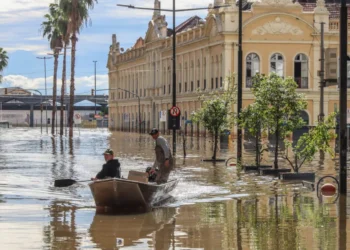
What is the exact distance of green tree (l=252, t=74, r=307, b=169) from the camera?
31.0 metres

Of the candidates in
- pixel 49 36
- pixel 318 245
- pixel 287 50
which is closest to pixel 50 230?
pixel 318 245

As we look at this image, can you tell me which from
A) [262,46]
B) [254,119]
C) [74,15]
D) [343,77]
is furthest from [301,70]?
[343,77]

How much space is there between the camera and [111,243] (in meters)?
15.1

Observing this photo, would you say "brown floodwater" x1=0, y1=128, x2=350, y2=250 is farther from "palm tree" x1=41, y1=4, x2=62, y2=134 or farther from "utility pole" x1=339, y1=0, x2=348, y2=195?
"palm tree" x1=41, y1=4, x2=62, y2=134

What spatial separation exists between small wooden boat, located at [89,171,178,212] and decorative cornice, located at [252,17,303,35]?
2399 inches

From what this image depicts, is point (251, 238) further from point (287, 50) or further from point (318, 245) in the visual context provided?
point (287, 50)

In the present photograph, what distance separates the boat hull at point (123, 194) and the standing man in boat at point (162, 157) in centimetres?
121

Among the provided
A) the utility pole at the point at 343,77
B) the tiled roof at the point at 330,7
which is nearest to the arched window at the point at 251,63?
the tiled roof at the point at 330,7

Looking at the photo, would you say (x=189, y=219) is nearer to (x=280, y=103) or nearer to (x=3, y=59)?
(x=280, y=103)

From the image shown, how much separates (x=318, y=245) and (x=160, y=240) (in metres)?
2.46

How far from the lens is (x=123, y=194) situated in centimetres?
1938

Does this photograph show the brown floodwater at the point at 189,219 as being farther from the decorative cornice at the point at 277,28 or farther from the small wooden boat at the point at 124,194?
the decorative cornice at the point at 277,28

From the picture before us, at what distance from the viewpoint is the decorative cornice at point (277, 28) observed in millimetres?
80250

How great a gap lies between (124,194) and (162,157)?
8.17 ft
